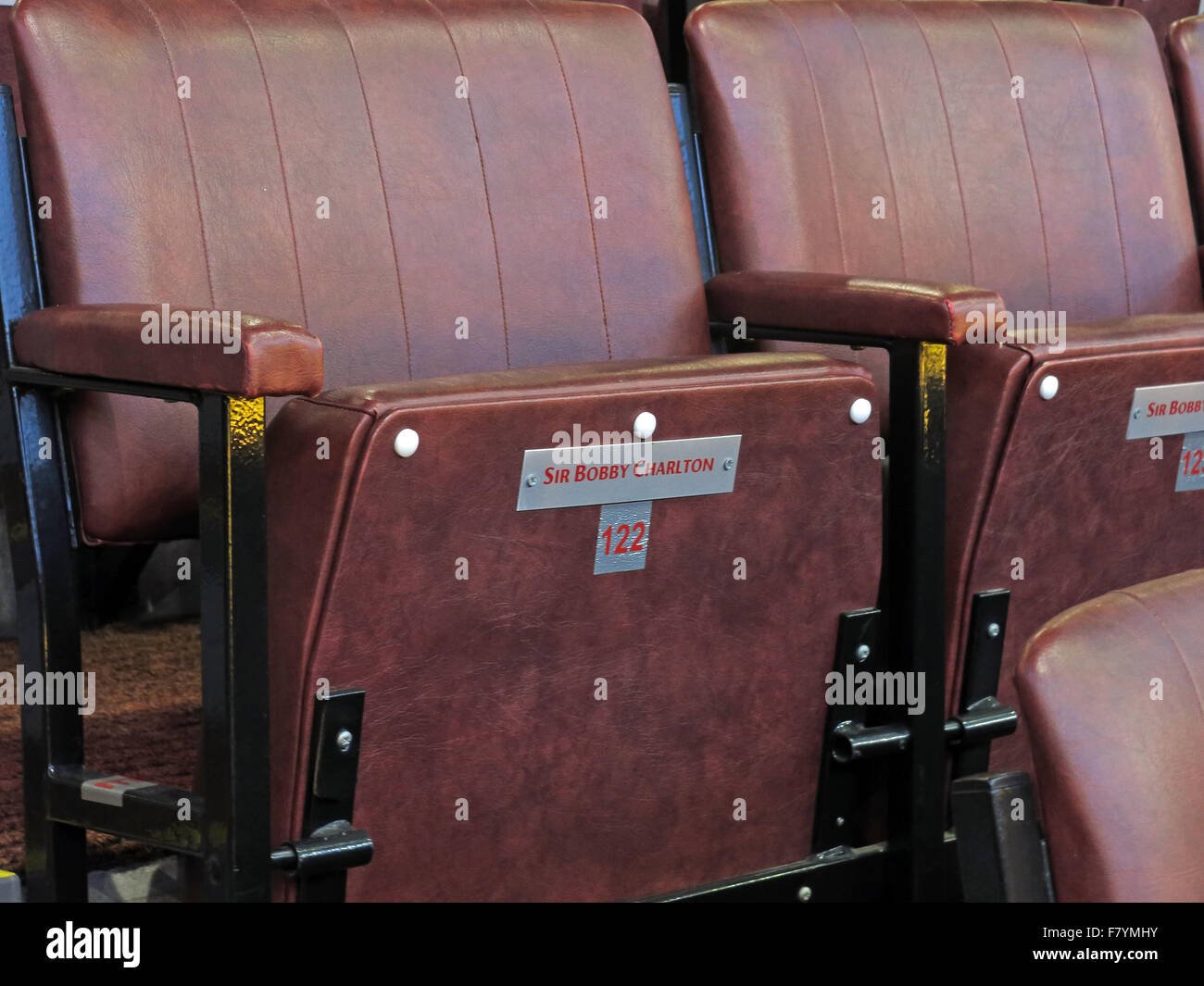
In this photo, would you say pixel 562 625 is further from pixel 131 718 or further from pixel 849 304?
pixel 131 718

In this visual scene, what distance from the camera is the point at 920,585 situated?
1255 millimetres

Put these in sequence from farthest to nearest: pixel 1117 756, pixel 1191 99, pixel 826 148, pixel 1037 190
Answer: pixel 1191 99
pixel 1037 190
pixel 826 148
pixel 1117 756

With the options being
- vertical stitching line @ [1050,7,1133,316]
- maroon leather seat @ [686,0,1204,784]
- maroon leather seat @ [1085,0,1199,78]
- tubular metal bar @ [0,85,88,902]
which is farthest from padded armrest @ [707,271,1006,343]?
maroon leather seat @ [1085,0,1199,78]

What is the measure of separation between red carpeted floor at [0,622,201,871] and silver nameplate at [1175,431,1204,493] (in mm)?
873

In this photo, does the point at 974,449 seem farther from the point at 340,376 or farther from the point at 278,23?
the point at 278,23

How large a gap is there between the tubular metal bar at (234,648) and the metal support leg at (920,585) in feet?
1.70

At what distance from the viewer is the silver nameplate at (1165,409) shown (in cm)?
133

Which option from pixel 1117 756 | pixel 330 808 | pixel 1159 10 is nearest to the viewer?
pixel 1117 756

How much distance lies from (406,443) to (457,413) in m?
0.04

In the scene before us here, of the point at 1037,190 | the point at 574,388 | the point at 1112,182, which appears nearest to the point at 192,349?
the point at 574,388

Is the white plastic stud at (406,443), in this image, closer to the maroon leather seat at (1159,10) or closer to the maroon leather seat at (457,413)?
the maroon leather seat at (457,413)

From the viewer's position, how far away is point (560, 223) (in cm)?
133
